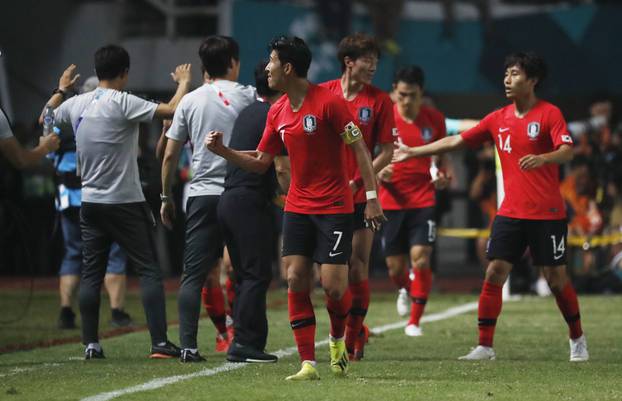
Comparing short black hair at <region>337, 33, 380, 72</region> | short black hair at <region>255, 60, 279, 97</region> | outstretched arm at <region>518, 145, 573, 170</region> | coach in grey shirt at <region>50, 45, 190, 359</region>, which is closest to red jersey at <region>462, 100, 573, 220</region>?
outstretched arm at <region>518, 145, 573, 170</region>

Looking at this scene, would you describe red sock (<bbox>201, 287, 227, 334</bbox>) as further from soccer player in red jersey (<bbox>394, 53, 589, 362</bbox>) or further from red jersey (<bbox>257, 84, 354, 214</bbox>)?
red jersey (<bbox>257, 84, 354, 214</bbox>)

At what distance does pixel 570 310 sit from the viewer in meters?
11.6

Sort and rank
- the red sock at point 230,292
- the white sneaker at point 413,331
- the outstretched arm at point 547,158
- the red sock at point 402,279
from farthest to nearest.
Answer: the red sock at point 402,279, the white sneaker at point 413,331, the red sock at point 230,292, the outstretched arm at point 547,158

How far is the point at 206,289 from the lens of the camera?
477 inches

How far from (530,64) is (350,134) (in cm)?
243

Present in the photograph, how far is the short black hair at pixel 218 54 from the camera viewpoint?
11219 mm

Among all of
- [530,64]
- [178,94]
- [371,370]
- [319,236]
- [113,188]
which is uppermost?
[530,64]

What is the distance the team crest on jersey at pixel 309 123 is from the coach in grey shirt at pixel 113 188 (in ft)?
6.42

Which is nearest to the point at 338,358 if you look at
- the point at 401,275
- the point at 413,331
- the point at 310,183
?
the point at 310,183

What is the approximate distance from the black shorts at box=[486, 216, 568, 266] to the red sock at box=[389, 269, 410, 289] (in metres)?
3.34

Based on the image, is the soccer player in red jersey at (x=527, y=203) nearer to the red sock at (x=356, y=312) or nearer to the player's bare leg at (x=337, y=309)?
the red sock at (x=356, y=312)

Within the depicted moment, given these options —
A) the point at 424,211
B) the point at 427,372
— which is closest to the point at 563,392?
the point at 427,372

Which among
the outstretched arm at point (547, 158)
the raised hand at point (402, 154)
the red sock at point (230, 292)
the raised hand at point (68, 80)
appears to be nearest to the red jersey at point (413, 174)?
the raised hand at point (402, 154)

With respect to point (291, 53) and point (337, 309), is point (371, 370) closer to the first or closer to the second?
point (337, 309)
